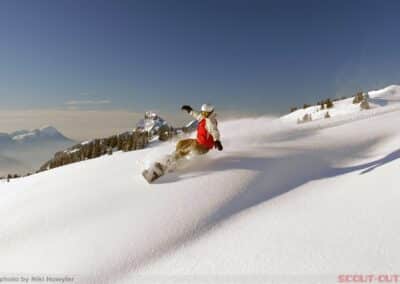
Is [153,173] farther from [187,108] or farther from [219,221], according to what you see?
[187,108]

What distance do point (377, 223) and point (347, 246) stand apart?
29.7 inches

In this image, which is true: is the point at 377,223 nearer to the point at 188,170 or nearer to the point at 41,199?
the point at 188,170

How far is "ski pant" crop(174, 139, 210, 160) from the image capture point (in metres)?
6.88

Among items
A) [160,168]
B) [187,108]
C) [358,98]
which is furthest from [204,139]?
[358,98]

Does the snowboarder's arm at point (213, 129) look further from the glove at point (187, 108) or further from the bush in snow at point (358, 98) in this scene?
the bush in snow at point (358, 98)

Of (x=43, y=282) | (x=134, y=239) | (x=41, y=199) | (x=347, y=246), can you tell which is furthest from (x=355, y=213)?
(x=41, y=199)

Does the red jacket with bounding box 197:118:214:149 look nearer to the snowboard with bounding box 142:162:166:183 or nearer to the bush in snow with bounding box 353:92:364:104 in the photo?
the snowboard with bounding box 142:162:166:183

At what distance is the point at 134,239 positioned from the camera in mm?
4562

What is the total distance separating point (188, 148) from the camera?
6977 mm

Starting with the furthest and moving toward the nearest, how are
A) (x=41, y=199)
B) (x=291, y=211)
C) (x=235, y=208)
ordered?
1. (x=41, y=199)
2. (x=235, y=208)
3. (x=291, y=211)

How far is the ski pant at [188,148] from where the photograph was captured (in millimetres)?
6875

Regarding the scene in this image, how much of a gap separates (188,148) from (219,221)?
2.52 m

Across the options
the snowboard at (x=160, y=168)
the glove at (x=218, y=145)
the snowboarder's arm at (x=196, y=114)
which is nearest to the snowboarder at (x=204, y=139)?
the glove at (x=218, y=145)

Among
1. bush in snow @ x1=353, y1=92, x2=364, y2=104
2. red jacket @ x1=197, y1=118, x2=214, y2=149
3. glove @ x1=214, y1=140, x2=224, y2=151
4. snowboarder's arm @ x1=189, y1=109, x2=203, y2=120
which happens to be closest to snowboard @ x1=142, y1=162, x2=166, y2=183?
red jacket @ x1=197, y1=118, x2=214, y2=149
